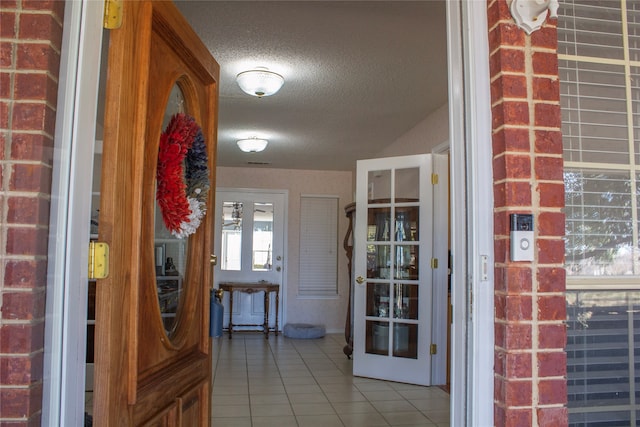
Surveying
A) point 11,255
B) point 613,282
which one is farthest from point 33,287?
point 613,282

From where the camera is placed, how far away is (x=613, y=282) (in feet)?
4.98

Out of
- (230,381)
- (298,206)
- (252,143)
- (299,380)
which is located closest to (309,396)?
(299,380)

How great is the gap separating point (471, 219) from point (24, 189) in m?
1.24

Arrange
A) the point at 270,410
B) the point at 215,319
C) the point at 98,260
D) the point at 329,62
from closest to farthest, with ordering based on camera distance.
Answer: the point at 98,260, the point at 215,319, the point at 329,62, the point at 270,410

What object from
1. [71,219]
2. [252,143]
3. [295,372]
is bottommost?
[295,372]

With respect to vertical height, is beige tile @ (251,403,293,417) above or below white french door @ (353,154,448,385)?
below

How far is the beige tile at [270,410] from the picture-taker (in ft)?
11.3

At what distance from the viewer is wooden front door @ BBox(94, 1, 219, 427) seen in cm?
133

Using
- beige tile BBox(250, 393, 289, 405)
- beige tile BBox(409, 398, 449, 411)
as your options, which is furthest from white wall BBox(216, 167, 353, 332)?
beige tile BBox(409, 398, 449, 411)

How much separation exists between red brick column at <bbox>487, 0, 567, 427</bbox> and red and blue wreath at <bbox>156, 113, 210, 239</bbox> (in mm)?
1065

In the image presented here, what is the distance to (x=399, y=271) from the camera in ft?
14.4

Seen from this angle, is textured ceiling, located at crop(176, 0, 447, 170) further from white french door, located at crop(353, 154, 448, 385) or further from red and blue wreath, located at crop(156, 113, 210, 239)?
red and blue wreath, located at crop(156, 113, 210, 239)

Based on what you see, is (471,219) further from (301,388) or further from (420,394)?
(301,388)

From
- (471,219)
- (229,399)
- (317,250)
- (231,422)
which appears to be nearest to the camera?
(471,219)
